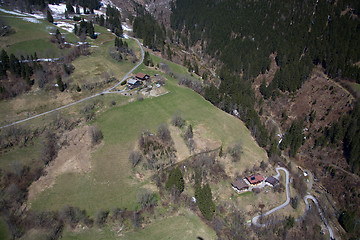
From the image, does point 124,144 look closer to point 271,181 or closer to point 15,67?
point 271,181

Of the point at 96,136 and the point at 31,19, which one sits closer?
the point at 96,136

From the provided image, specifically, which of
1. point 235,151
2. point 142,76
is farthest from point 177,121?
point 142,76

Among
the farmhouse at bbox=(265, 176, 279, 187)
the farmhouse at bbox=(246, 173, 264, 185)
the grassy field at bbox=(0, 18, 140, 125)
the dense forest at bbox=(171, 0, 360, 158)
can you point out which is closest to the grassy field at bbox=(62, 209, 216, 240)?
the farmhouse at bbox=(246, 173, 264, 185)

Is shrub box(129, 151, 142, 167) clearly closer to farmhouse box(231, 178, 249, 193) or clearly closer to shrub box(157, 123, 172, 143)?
shrub box(157, 123, 172, 143)

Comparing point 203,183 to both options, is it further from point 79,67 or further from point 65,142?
point 79,67

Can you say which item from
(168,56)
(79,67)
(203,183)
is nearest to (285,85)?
(168,56)

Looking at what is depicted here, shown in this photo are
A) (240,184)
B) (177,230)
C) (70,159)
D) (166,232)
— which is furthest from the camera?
(70,159)

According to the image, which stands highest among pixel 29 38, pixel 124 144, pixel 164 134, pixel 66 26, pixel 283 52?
pixel 283 52

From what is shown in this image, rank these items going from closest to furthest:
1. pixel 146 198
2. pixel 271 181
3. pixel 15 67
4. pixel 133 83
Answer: pixel 146 198, pixel 271 181, pixel 15 67, pixel 133 83
